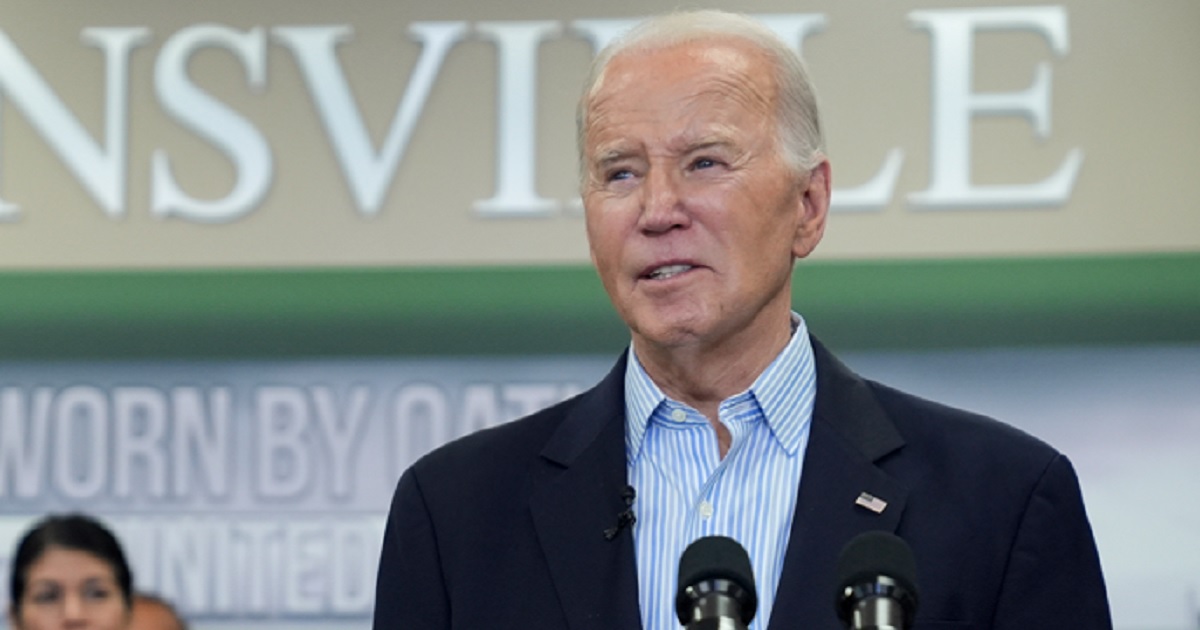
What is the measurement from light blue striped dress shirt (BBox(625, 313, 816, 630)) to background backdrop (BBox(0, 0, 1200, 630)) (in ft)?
7.18

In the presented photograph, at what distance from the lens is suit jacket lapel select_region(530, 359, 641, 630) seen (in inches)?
65.1

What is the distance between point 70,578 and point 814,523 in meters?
2.80

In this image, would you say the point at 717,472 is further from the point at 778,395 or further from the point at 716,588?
the point at 716,588

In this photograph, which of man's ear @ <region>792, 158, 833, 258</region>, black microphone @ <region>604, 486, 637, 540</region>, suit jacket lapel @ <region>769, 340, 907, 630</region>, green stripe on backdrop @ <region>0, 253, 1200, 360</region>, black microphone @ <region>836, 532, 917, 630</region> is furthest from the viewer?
green stripe on backdrop @ <region>0, 253, 1200, 360</region>

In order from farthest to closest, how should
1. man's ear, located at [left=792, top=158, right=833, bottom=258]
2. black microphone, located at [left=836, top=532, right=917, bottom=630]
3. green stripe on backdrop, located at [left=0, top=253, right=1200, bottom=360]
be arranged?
green stripe on backdrop, located at [left=0, top=253, right=1200, bottom=360], man's ear, located at [left=792, top=158, right=833, bottom=258], black microphone, located at [left=836, top=532, right=917, bottom=630]

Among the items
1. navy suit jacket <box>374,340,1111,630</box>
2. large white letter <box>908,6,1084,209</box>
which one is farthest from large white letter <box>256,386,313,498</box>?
navy suit jacket <box>374,340,1111,630</box>

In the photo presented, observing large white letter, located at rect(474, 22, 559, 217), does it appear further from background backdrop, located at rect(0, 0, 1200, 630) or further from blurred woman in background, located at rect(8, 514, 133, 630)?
blurred woman in background, located at rect(8, 514, 133, 630)

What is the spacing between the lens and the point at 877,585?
46.9 inches

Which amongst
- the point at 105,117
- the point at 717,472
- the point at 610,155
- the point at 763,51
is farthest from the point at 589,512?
the point at 105,117

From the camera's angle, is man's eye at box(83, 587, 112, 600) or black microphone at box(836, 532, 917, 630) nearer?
black microphone at box(836, 532, 917, 630)

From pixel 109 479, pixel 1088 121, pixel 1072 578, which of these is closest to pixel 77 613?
pixel 109 479

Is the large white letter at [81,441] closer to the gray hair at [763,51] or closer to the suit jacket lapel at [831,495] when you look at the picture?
the gray hair at [763,51]

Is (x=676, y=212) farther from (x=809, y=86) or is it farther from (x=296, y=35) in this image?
(x=296, y=35)

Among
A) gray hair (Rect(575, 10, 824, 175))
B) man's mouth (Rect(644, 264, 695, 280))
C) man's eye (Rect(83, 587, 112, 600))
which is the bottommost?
man's eye (Rect(83, 587, 112, 600))
